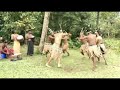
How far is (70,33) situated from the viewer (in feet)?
30.0

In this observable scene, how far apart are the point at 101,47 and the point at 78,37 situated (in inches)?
26.7

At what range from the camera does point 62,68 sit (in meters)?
8.41

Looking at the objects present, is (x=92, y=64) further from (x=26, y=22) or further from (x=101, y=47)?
(x=26, y=22)

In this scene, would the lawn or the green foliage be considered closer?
the lawn

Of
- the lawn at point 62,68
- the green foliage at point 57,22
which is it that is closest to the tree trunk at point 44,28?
the green foliage at point 57,22

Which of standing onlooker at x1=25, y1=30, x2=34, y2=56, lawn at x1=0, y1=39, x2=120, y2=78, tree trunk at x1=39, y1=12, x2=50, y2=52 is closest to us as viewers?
lawn at x1=0, y1=39, x2=120, y2=78

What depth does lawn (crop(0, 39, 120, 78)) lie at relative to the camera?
7.90 meters

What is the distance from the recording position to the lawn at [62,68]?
7.90 m

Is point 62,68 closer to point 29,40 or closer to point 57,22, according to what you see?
point 29,40

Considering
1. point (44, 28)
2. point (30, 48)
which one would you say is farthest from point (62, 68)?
point (44, 28)

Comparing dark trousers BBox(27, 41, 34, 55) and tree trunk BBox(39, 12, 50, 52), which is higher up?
tree trunk BBox(39, 12, 50, 52)

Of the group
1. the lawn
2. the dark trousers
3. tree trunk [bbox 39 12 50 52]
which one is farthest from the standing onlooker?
tree trunk [bbox 39 12 50 52]

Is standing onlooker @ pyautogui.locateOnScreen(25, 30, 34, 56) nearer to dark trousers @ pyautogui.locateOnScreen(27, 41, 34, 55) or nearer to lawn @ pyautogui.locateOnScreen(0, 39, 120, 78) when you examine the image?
dark trousers @ pyautogui.locateOnScreen(27, 41, 34, 55)
